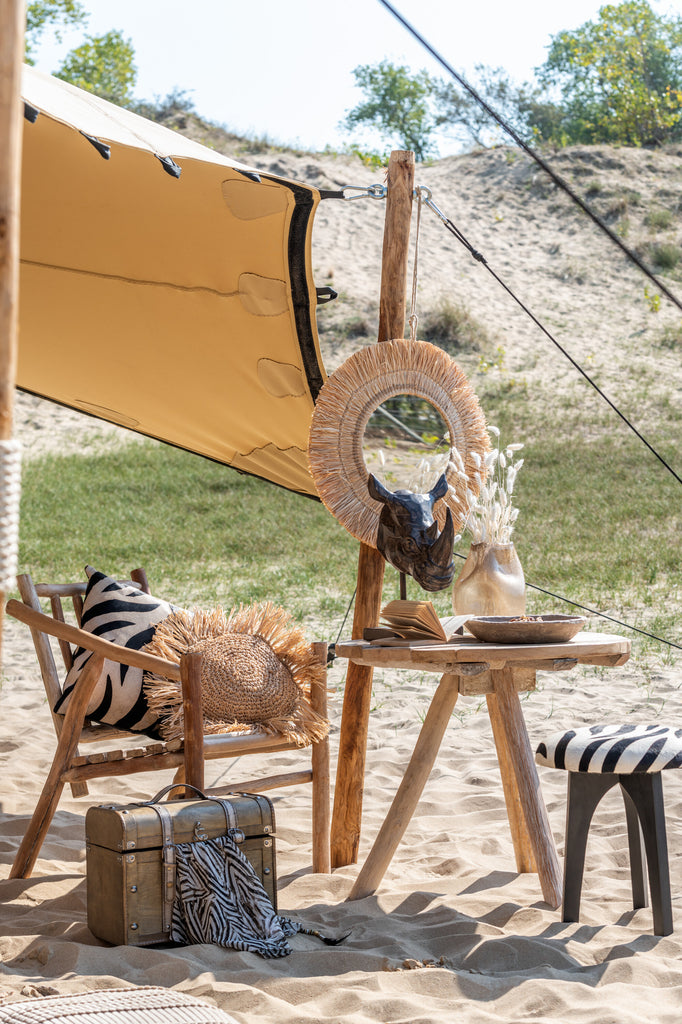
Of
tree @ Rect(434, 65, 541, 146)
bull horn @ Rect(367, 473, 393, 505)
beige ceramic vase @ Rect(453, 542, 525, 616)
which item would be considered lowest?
beige ceramic vase @ Rect(453, 542, 525, 616)

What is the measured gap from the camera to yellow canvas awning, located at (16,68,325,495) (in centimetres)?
264

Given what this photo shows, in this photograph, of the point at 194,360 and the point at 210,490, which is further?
the point at 210,490

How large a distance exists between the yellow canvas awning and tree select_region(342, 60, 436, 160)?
2540cm

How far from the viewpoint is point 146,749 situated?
253cm

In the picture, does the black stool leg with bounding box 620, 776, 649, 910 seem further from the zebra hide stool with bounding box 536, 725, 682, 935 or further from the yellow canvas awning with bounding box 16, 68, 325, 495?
the yellow canvas awning with bounding box 16, 68, 325, 495

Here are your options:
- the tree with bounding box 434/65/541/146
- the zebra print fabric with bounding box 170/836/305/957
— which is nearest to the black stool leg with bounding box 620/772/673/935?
the zebra print fabric with bounding box 170/836/305/957

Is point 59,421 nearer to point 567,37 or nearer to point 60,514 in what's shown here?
point 60,514

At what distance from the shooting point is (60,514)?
9719mm

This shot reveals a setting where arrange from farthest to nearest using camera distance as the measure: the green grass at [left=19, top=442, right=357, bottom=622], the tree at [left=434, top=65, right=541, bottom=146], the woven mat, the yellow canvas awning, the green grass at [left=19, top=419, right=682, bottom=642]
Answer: the tree at [left=434, top=65, right=541, bottom=146] < the green grass at [left=19, top=442, right=357, bottom=622] < the green grass at [left=19, top=419, right=682, bottom=642] < the yellow canvas awning < the woven mat

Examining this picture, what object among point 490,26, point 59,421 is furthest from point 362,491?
point 490,26

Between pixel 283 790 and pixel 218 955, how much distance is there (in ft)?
4.86

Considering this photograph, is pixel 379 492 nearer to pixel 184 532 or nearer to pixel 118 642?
pixel 118 642

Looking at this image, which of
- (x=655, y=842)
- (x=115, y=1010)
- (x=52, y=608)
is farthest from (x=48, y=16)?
(x=115, y=1010)

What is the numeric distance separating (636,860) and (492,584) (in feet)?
2.49
